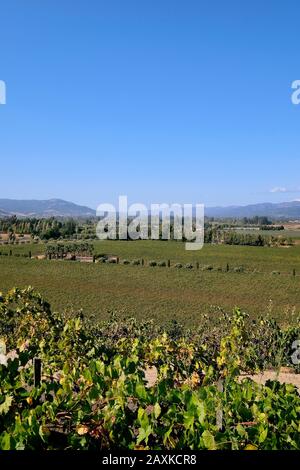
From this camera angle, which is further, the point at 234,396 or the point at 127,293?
the point at 127,293

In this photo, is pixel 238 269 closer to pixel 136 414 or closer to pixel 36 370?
pixel 36 370

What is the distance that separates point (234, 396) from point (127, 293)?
92.5 feet

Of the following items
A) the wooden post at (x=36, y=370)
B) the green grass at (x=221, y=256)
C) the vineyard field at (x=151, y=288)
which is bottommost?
the vineyard field at (x=151, y=288)

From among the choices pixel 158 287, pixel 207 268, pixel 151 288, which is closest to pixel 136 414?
pixel 151 288

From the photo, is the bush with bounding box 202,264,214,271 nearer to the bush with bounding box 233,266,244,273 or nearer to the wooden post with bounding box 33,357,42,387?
the bush with bounding box 233,266,244,273

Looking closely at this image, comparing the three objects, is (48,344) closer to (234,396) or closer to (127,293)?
(234,396)

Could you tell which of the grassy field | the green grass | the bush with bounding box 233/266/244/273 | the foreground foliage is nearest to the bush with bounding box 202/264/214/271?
the grassy field

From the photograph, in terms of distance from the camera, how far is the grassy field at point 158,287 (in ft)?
85.8

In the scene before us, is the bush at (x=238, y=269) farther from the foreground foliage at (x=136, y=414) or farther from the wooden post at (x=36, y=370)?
the wooden post at (x=36, y=370)

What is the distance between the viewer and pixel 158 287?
112 ft

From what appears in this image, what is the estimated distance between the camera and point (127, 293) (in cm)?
3134

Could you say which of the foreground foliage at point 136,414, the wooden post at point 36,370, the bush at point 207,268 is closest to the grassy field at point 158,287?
the bush at point 207,268

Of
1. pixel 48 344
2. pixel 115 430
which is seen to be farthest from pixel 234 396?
pixel 48 344

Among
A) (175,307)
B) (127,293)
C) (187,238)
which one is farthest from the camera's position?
(187,238)
